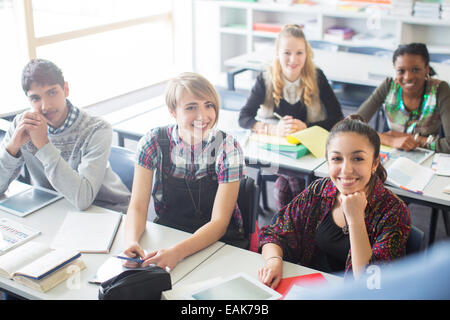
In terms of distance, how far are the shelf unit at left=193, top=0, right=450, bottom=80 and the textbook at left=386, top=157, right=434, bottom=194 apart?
2694mm

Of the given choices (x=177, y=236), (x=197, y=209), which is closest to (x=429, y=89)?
(x=197, y=209)

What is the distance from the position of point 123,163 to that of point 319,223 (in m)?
1.01

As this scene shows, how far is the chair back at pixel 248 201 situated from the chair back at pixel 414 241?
61 centimetres

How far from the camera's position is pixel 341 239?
5.55ft

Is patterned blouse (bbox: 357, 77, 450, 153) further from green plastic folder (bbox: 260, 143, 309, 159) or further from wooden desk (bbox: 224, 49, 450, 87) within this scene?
wooden desk (bbox: 224, 49, 450, 87)

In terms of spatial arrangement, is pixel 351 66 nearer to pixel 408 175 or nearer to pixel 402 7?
pixel 402 7

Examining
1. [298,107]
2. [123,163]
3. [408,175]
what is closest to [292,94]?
[298,107]

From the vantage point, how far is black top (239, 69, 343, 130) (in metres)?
2.96

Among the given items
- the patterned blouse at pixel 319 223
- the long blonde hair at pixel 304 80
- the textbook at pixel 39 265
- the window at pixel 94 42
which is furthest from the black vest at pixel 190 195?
the window at pixel 94 42

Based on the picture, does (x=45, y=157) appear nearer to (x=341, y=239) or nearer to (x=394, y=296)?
(x=341, y=239)

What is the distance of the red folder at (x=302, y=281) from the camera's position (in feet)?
4.83

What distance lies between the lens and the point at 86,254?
65.4 inches
